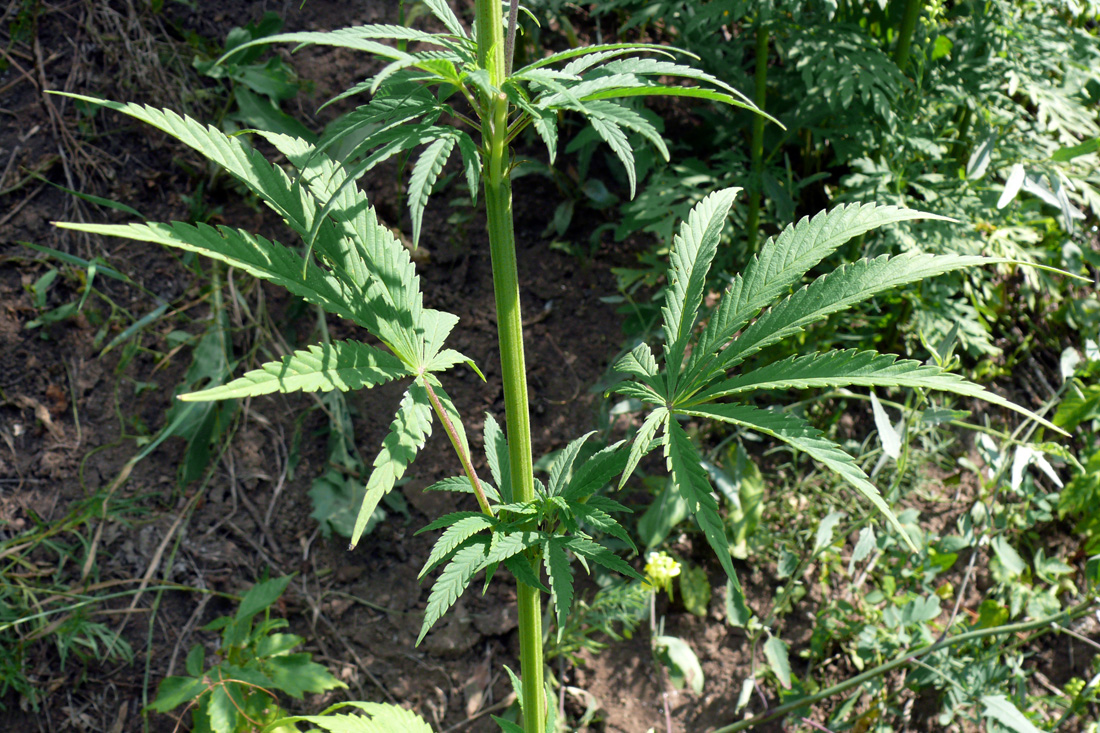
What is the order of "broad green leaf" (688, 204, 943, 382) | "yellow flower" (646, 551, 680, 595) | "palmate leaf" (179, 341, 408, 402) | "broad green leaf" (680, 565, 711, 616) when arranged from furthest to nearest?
"broad green leaf" (680, 565, 711, 616)
"yellow flower" (646, 551, 680, 595)
"broad green leaf" (688, 204, 943, 382)
"palmate leaf" (179, 341, 408, 402)

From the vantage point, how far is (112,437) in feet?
7.32

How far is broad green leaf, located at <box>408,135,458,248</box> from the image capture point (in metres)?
0.83

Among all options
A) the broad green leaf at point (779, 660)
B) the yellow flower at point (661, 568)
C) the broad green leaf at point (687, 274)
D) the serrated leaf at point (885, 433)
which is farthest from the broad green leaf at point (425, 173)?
the broad green leaf at point (779, 660)

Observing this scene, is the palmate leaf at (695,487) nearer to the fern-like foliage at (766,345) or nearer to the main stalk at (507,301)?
the fern-like foliage at (766,345)

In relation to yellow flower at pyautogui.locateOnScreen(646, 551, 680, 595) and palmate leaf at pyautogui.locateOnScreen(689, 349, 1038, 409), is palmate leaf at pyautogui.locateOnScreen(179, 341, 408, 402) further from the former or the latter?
yellow flower at pyautogui.locateOnScreen(646, 551, 680, 595)

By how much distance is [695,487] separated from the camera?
35.5 inches

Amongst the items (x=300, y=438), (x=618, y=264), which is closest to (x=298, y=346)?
(x=300, y=438)

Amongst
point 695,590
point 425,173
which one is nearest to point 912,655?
point 695,590

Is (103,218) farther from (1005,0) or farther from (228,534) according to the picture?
(1005,0)

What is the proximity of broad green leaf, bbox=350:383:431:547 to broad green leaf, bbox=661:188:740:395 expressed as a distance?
0.33m

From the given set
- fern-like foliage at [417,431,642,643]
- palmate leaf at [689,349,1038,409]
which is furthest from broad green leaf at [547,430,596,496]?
palmate leaf at [689,349,1038,409]

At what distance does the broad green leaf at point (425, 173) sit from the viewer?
83 centimetres

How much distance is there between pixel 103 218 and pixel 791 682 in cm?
254

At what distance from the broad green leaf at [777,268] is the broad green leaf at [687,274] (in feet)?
0.09
